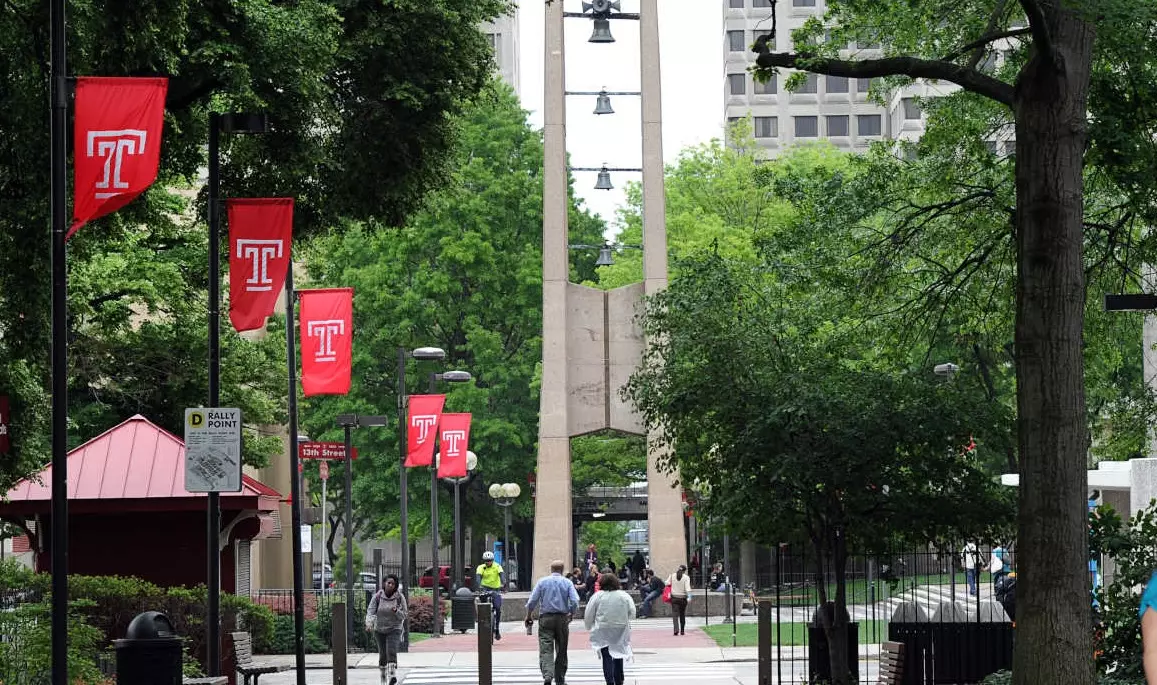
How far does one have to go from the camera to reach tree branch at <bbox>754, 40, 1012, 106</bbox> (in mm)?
15625

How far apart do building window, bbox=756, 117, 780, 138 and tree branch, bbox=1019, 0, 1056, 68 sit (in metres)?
92.6

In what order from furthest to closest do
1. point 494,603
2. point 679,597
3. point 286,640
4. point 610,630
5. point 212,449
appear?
point 494,603
point 679,597
point 286,640
point 610,630
point 212,449

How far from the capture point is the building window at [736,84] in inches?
4213

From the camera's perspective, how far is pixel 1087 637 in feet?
48.3

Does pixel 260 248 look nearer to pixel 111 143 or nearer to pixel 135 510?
pixel 111 143

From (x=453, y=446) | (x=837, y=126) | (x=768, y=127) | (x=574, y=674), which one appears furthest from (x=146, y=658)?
(x=837, y=126)

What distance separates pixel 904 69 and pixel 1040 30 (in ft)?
5.05

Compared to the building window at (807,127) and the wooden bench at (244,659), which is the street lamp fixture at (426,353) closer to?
the wooden bench at (244,659)

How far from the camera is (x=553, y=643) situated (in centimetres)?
2422

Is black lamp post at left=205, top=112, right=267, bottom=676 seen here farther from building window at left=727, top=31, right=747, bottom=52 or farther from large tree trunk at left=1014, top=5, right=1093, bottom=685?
building window at left=727, top=31, right=747, bottom=52

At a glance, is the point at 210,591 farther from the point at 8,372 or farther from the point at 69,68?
the point at 69,68

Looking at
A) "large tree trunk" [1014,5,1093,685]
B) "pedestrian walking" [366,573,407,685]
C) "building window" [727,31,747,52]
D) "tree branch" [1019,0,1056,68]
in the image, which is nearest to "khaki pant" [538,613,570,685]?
"pedestrian walking" [366,573,407,685]

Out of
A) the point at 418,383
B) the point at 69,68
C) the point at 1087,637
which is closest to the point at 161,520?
the point at 69,68

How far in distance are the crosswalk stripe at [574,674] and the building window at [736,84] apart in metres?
80.0
